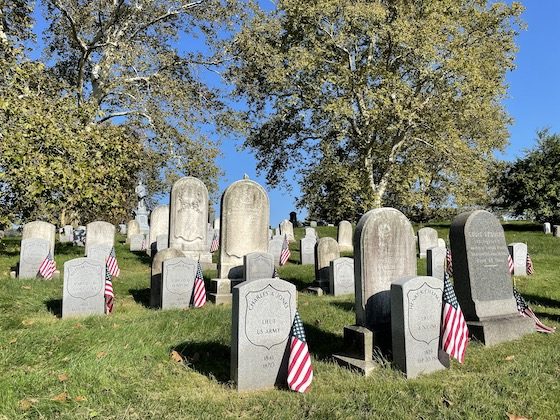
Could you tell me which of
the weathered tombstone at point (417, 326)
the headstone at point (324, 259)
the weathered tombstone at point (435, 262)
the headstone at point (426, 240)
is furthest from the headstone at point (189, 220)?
the weathered tombstone at point (417, 326)

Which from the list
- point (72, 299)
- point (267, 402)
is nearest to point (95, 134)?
point (72, 299)

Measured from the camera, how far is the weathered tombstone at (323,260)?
11320 mm

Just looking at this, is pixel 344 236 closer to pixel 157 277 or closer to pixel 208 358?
pixel 157 277

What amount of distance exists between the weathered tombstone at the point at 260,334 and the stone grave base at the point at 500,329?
3116mm

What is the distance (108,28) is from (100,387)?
18.1 metres

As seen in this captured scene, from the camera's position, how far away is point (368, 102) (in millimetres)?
22438

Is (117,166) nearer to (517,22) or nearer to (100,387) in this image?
(100,387)

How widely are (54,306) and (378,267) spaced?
249 inches

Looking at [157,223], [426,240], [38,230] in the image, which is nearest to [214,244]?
[157,223]

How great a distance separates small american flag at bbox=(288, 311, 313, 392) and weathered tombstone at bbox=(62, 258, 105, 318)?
4746mm

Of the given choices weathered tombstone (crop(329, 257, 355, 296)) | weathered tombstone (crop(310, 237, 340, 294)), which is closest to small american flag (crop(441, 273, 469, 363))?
weathered tombstone (crop(329, 257, 355, 296))

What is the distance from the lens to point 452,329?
562cm

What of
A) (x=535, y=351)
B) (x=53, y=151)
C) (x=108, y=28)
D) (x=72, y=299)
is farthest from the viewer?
(x=108, y=28)

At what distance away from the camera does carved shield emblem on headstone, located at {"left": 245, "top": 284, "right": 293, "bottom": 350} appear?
503 centimetres
